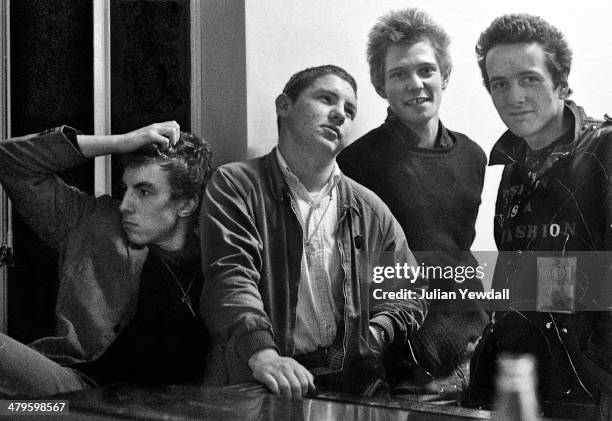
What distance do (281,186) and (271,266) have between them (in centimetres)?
23

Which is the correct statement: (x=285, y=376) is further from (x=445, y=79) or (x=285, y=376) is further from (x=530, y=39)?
(x=530, y=39)

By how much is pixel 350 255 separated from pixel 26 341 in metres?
1.09

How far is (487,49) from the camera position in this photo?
218 cm

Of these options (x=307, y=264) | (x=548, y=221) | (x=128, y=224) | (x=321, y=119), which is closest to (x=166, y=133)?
(x=128, y=224)

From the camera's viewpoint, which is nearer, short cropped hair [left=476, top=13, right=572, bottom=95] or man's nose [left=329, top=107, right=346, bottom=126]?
short cropped hair [left=476, top=13, right=572, bottom=95]

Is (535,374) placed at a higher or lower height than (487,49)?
lower

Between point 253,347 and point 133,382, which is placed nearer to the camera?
point 253,347

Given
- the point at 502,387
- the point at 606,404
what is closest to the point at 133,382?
the point at 502,387

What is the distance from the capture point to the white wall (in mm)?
2121

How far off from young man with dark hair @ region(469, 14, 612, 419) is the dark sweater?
0.06 metres

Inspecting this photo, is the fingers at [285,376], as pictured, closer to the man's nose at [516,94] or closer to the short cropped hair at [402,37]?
the short cropped hair at [402,37]

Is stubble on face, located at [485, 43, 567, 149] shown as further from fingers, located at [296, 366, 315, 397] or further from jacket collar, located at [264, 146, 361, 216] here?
fingers, located at [296, 366, 315, 397]

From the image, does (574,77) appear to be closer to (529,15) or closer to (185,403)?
(529,15)

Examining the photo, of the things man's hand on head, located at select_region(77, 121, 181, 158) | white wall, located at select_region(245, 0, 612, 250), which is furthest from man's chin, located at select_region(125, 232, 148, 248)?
white wall, located at select_region(245, 0, 612, 250)
